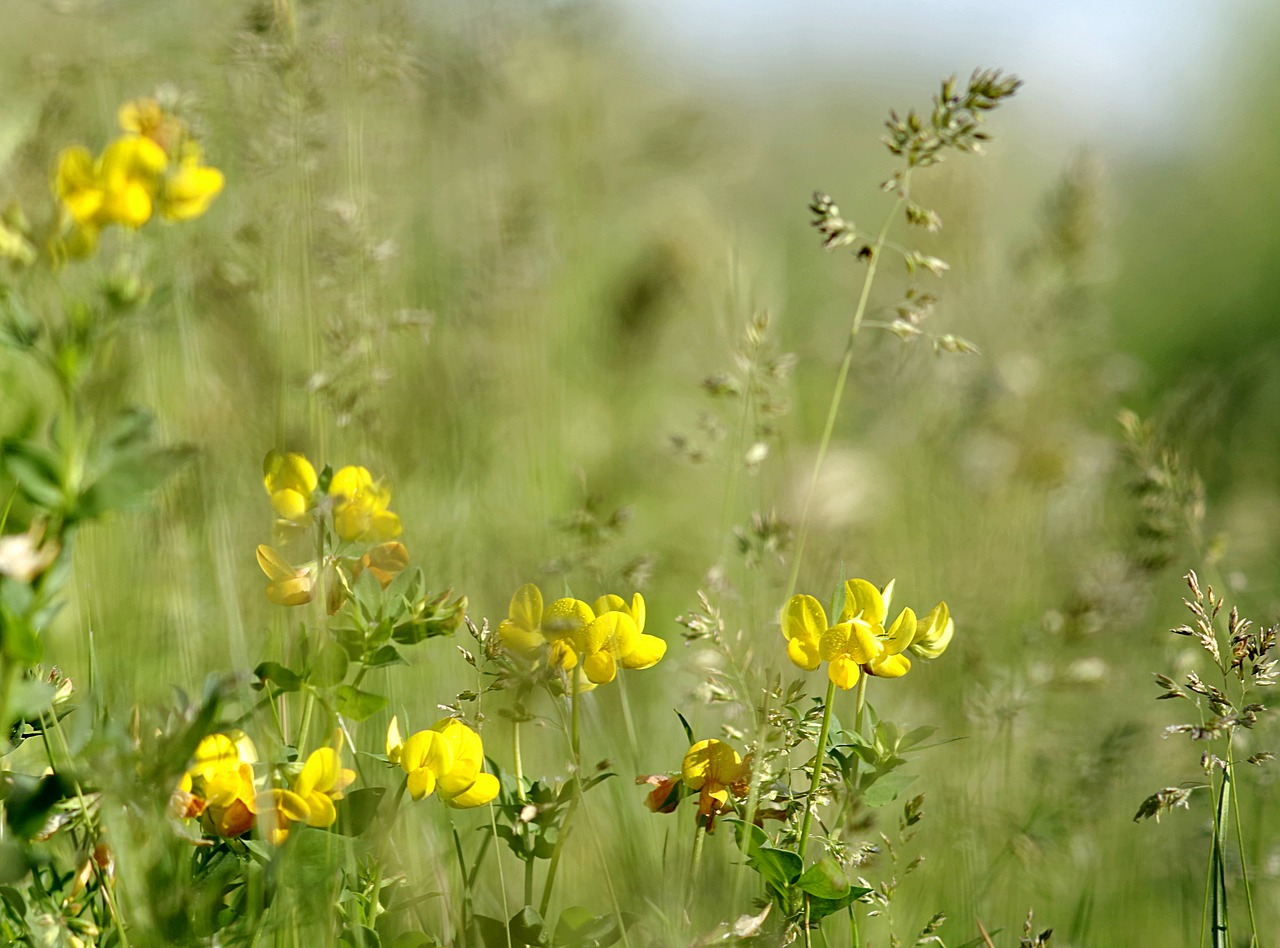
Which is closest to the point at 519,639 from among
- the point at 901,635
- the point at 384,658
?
the point at 384,658

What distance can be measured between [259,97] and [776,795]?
1.85 meters

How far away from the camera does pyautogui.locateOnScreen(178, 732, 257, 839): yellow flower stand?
915 millimetres

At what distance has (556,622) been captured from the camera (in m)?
0.96

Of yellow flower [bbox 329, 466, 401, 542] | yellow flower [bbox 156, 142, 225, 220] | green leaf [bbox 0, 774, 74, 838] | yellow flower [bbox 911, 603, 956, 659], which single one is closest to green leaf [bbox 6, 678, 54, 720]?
green leaf [bbox 0, 774, 74, 838]

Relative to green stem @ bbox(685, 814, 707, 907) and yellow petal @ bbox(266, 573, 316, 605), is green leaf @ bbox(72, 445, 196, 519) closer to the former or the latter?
yellow petal @ bbox(266, 573, 316, 605)

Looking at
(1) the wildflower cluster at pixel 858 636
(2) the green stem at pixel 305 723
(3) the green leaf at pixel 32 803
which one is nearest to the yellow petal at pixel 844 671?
(1) the wildflower cluster at pixel 858 636

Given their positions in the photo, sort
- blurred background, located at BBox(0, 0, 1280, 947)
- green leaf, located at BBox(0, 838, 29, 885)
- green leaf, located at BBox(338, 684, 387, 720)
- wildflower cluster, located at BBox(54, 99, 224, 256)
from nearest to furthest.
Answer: green leaf, located at BBox(0, 838, 29, 885) < wildflower cluster, located at BBox(54, 99, 224, 256) < green leaf, located at BBox(338, 684, 387, 720) < blurred background, located at BBox(0, 0, 1280, 947)

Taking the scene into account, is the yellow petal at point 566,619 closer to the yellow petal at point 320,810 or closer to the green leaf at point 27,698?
the yellow petal at point 320,810

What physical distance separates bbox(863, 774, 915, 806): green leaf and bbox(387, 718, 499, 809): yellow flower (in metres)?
0.33

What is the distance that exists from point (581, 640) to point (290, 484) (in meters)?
0.31

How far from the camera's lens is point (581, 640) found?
3.27 ft

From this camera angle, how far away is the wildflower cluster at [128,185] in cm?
87

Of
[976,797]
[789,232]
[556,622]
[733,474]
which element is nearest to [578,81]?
[733,474]

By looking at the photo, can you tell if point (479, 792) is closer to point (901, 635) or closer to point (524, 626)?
point (524, 626)
